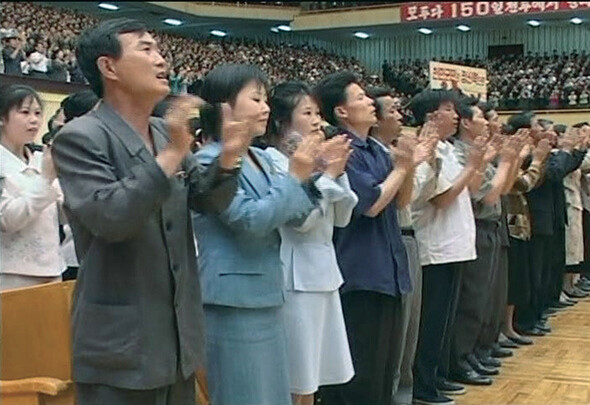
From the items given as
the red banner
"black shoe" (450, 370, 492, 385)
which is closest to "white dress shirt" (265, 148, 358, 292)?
"black shoe" (450, 370, 492, 385)

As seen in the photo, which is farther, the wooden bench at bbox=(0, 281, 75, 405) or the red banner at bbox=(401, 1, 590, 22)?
the red banner at bbox=(401, 1, 590, 22)

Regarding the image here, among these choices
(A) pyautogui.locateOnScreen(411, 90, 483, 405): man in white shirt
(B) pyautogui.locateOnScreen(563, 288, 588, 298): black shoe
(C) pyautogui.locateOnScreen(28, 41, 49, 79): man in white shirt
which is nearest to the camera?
(A) pyautogui.locateOnScreen(411, 90, 483, 405): man in white shirt

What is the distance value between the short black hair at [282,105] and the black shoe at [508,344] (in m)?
2.06

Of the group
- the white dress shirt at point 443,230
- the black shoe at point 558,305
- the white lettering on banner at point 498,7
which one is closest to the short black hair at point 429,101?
the white dress shirt at point 443,230

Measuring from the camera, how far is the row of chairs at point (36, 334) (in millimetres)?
1844

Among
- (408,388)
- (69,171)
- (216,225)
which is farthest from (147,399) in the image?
(408,388)

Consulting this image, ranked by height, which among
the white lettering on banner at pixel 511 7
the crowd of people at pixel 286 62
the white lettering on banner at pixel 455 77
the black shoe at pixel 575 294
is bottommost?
the black shoe at pixel 575 294

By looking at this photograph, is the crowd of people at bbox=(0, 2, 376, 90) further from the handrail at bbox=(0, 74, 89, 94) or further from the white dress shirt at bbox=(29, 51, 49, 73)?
the handrail at bbox=(0, 74, 89, 94)

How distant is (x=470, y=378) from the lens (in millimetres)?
3127

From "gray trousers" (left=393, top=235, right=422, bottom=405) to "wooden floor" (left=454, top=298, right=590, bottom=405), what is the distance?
29cm

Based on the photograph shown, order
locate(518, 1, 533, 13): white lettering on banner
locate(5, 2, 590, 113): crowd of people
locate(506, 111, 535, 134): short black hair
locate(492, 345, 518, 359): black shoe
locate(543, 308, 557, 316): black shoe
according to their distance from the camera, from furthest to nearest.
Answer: locate(518, 1, 533, 13): white lettering on banner
locate(5, 2, 590, 113): crowd of people
locate(543, 308, 557, 316): black shoe
locate(506, 111, 535, 134): short black hair
locate(492, 345, 518, 359): black shoe

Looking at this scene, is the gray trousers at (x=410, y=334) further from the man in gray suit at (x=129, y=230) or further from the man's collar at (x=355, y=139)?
the man in gray suit at (x=129, y=230)

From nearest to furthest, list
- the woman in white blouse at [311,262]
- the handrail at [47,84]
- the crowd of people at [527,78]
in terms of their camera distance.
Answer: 1. the woman in white blouse at [311,262]
2. the handrail at [47,84]
3. the crowd of people at [527,78]

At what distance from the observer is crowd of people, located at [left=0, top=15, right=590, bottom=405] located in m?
1.29
